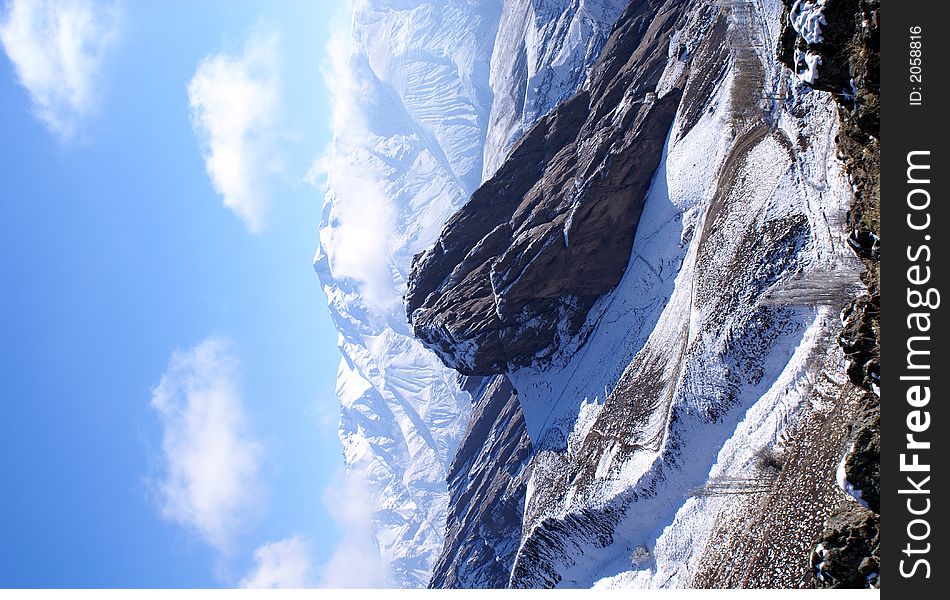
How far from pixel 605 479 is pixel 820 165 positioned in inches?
631

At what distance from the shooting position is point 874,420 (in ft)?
48.3

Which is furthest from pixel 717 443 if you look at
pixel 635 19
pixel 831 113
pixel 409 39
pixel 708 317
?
pixel 409 39

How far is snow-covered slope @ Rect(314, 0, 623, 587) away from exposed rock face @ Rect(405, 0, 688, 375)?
105 feet

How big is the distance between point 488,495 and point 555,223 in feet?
85.9

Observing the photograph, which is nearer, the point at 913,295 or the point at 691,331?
the point at 913,295

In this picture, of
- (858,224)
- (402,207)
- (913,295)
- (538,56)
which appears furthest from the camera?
(402,207)

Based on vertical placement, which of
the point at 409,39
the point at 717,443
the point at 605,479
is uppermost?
the point at 409,39

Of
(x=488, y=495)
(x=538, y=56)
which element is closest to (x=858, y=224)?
(x=488, y=495)

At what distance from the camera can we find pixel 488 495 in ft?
164

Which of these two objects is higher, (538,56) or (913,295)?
(538,56)

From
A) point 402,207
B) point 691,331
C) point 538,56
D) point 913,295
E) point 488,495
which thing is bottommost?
point 913,295

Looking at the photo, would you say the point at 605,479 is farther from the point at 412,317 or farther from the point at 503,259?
the point at 412,317

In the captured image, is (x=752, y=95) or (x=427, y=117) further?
(x=427, y=117)

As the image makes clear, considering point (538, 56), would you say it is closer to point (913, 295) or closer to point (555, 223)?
point (555, 223)
